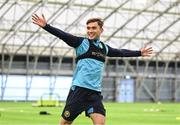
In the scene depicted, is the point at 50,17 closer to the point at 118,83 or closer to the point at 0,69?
the point at 0,69

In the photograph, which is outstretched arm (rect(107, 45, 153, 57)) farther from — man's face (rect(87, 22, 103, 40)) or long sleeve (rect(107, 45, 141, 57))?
man's face (rect(87, 22, 103, 40))

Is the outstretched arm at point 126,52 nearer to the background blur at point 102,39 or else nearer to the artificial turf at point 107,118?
the artificial turf at point 107,118

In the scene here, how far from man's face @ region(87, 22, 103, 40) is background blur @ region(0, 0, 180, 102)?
44.6m

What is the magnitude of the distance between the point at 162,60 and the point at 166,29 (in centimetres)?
963

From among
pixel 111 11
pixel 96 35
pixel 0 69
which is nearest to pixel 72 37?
pixel 96 35

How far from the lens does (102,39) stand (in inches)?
2601

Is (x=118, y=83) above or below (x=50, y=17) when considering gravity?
below

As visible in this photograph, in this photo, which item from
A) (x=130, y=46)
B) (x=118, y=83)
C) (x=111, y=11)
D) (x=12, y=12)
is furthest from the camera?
(x=118, y=83)

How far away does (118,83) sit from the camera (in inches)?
2904

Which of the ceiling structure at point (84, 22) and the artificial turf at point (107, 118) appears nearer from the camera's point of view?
the artificial turf at point (107, 118)

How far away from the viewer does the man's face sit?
364 inches

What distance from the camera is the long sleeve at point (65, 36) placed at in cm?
912

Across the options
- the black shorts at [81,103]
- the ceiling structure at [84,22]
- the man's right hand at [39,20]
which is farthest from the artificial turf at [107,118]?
the ceiling structure at [84,22]

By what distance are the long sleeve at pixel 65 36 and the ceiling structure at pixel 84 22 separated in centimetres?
4442
